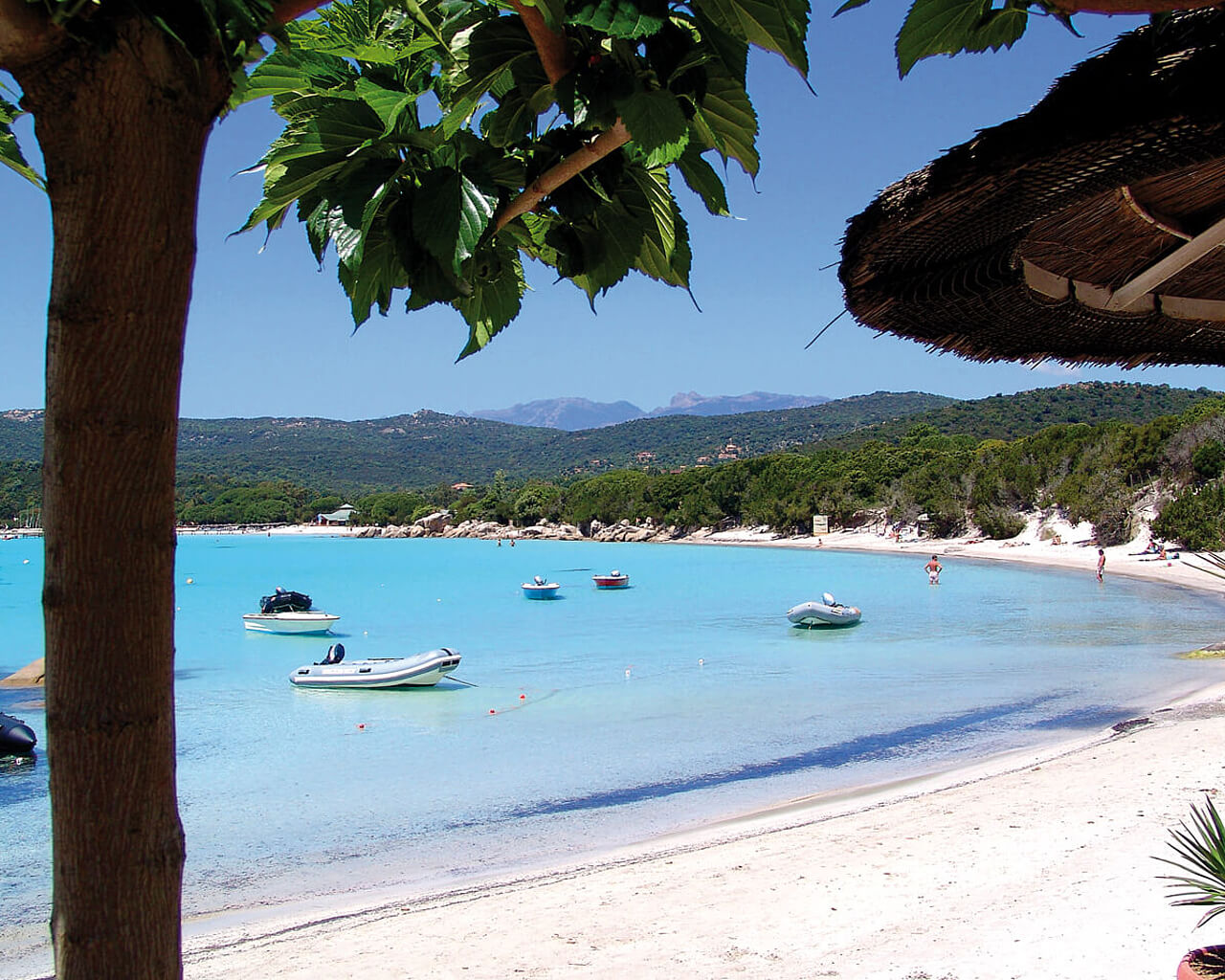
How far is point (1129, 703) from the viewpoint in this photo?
44.0 ft

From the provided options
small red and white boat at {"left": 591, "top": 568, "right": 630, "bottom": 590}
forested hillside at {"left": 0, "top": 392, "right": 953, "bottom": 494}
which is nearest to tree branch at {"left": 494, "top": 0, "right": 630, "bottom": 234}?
small red and white boat at {"left": 591, "top": 568, "right": 630, "bottom": 590}

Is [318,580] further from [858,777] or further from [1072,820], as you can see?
[1072,820]

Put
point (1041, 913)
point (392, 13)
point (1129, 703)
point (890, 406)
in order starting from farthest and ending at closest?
point (890, 406)
point (1129, 703)
point (1041, 913)
point (392, 13)

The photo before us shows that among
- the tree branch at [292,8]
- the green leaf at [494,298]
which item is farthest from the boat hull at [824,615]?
the tree branch at [292,8]

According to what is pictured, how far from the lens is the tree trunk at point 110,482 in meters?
0.60

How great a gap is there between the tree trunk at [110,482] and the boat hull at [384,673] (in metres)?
17.3

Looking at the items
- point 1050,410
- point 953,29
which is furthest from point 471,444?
point 953,29

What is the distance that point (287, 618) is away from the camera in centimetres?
2784

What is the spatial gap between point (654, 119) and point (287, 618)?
95.7ft

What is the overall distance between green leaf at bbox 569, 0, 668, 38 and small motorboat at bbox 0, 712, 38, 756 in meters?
14.1

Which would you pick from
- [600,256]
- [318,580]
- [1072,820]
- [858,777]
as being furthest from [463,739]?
[318,580]

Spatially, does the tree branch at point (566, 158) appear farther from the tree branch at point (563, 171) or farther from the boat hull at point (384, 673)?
the boat hull at point (384, 673)

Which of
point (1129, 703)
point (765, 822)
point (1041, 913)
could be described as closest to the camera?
point (1041, 913)

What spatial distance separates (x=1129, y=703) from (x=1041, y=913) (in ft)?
33.1
